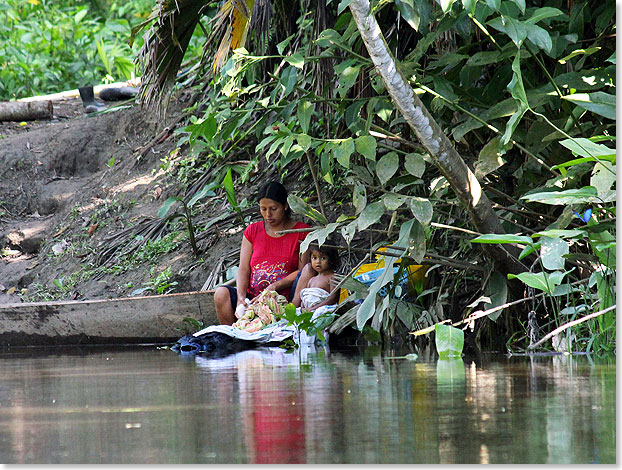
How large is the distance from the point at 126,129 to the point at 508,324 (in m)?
7.15

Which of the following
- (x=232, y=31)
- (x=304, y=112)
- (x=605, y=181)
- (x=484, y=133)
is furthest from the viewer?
(x=232, y=31)

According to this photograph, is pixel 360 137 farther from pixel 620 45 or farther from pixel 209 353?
pixel 209 353

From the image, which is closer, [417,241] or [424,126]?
[424,126]

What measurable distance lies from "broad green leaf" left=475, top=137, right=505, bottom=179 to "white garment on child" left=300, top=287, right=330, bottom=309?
2.09 metres

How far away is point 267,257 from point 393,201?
8.44 feet

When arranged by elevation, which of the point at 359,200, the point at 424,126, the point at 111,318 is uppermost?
the point at 424,126

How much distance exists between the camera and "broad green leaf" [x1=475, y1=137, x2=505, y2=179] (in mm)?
4770

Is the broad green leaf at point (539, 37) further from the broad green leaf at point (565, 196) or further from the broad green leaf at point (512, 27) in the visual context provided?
the broad green leaf at point (565, 196)

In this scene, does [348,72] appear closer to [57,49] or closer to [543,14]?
[543,14]

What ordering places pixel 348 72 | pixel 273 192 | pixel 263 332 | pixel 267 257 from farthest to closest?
pixel 267 257
pixel 273 192
pixel 263 332
pixel 348 72

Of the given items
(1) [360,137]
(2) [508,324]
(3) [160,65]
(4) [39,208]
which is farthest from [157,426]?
(4) [39,208]

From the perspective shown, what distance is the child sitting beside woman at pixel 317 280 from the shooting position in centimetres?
663

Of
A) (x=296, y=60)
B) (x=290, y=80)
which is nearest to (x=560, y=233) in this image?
(x=296, y=60)

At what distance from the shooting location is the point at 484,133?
570cm
